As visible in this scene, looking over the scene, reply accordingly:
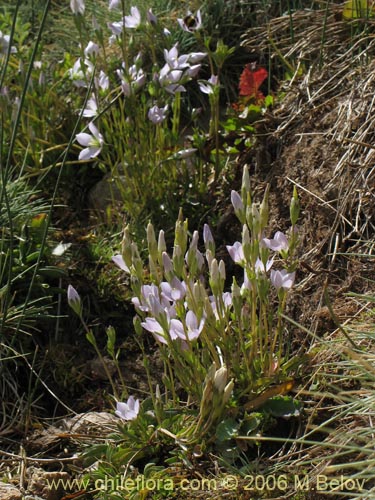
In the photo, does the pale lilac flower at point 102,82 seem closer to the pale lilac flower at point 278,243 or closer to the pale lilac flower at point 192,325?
the pale lilac flower at point 278,243

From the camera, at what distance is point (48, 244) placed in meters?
2.83

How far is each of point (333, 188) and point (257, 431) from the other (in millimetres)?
988

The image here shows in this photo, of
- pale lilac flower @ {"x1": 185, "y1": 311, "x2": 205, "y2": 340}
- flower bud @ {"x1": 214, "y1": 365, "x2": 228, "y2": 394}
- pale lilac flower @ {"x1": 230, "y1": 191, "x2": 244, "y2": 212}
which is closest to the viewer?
flower bud @ {"x1": 214, "y1": 365, "x2": 228, "y2": 394}

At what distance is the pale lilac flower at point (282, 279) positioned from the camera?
2.03m

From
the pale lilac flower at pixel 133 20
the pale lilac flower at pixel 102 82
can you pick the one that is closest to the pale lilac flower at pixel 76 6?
the pale lilac flower at pixel 133 20

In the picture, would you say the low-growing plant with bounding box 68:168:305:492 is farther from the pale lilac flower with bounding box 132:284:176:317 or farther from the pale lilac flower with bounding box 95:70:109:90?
the pale lilac flower with bounding box 95:70:109:90

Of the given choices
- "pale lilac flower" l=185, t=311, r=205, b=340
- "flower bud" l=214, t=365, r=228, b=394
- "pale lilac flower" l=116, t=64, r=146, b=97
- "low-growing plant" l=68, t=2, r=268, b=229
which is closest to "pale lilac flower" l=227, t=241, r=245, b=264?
"pale lilac flower" l=185, t=311, r=205, b=340

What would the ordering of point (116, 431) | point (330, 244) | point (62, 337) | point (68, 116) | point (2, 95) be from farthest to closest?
1. point (68, 116)
2. point (2, 95)
3. point (62, 337)
4. point (330, 244)
5. point (116, 431)

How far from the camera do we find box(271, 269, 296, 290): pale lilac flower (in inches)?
79.7

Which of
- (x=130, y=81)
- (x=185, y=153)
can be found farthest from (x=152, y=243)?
(x=130, y=81)

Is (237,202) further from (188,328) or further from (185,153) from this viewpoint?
(185,153)

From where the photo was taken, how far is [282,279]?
6.70 ft

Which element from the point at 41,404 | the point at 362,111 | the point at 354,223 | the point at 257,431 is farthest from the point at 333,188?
A: the point at 41,404

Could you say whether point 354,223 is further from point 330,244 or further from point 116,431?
point 116,431
